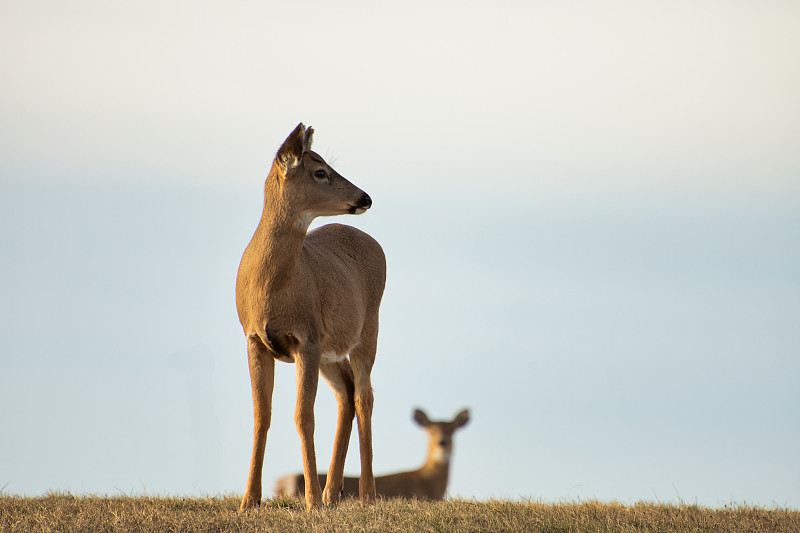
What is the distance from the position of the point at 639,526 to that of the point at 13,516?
5.83 metres

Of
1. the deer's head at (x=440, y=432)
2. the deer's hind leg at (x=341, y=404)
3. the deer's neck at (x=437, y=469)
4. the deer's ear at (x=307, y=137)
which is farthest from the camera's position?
the deer's head at (x=440, y=432)

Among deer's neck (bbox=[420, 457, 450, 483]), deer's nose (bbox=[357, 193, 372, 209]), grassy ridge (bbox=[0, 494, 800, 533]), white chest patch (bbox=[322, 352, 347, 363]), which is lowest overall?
deer's neck (bbox=[420, 457, 450, 483])

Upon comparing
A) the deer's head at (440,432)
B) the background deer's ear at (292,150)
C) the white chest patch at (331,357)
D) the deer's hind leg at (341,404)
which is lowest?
the deer's head at (440,432)

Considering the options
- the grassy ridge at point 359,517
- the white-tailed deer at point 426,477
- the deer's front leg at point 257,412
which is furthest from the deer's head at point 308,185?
the white-tailed deer at point 426,477

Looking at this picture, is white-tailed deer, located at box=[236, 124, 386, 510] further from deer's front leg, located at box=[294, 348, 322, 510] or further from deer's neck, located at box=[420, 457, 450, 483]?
deer's neck, located at box=[420, 457, 450, 483]

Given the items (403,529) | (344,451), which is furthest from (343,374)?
(403,529)

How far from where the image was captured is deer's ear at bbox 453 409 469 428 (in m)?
17.3

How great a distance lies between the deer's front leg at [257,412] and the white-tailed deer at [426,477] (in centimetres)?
467

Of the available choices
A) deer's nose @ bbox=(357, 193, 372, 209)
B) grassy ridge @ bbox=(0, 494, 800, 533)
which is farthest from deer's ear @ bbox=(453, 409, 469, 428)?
deer's nose @ bbox=(357, 193, 372, 209)

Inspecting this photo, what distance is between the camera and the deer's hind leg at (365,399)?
1088 centimetres

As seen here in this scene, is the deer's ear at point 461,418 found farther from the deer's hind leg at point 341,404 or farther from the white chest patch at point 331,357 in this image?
the white chest patch at point 331,357

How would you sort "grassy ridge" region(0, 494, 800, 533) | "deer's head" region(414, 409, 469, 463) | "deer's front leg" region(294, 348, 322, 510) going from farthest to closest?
1. "deer's head" region(414, 409, 469, 463)
2. "deer's front leg" region(294, 348, 322, 510)
3. "grassy ridge" region(0, 494, 800, 533)

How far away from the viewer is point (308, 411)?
9.48 meters

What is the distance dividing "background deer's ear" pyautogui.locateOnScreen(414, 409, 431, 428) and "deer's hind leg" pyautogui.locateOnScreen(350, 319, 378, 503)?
6379mm
